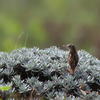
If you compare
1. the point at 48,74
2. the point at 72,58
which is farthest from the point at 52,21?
the point at 72,58

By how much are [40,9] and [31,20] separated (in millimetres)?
609

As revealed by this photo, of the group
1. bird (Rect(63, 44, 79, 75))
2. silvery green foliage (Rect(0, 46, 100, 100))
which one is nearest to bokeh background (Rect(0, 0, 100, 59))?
silvery green foliage (Rect(0, 46, 100, 100))

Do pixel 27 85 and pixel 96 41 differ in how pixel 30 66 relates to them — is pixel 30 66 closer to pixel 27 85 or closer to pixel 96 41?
pixel 27 85

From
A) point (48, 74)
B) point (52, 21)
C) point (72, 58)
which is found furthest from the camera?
point (52, 21)

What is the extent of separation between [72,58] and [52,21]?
8517 millimetres

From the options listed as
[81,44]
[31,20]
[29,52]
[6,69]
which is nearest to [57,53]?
[29,52]

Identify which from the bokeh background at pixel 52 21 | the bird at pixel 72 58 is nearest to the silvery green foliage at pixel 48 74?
the bird at pixel 72 58

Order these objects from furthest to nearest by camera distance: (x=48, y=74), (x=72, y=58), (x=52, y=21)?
(x=52, y=21)
(x=48, y=74)
(x=72, y=58)

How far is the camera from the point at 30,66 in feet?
17.1

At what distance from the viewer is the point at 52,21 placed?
13523mm

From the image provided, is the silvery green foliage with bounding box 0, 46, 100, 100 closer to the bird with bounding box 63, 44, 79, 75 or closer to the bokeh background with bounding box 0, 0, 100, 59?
the bird with bounding box 63, 44, 79, 75

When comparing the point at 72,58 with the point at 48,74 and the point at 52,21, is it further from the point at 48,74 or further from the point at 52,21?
the point at 52,21

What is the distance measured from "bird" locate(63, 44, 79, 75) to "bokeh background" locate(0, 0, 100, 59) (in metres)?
6.99

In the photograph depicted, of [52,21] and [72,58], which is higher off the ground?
[52,21]
